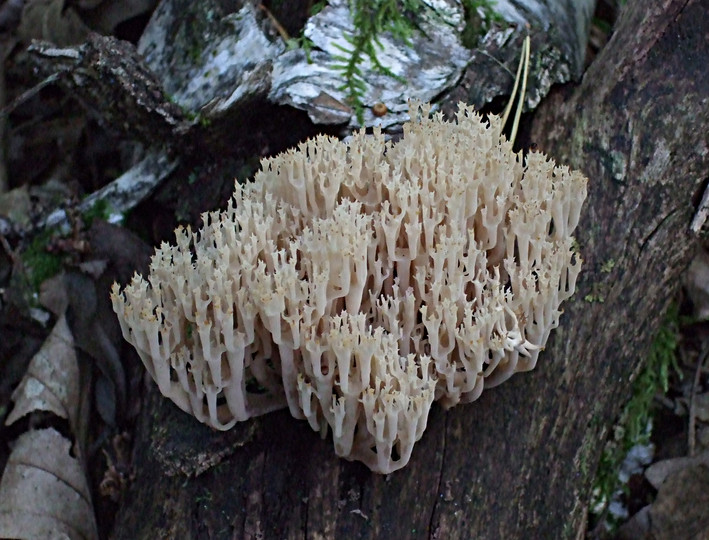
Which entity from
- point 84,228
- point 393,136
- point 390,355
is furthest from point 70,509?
point 393,136

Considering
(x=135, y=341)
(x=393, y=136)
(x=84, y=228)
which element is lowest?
(x=84, y=228)

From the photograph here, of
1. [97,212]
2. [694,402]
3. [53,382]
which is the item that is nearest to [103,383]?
[53,382]

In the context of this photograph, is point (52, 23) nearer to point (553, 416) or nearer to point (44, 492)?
point (44, 492)

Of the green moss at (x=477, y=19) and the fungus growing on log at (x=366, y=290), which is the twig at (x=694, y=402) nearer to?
the fungus growing on log at (x=366, y=290)

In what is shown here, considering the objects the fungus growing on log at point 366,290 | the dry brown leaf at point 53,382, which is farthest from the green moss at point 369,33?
the dry brown leaf at point 53,382

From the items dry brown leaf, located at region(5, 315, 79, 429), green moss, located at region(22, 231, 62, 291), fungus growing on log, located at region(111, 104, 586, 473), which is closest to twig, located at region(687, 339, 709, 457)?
fungus growing on log, located at region(111, 104, 586, 473)

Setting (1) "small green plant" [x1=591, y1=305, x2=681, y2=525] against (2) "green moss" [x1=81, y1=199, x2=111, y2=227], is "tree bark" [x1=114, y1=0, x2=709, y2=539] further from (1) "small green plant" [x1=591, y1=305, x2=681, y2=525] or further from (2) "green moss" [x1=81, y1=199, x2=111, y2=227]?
(2) "green moss" [x1=81, y1=199, x2=111, y2=227]

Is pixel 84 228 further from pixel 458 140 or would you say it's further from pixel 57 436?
pixel 458 140
